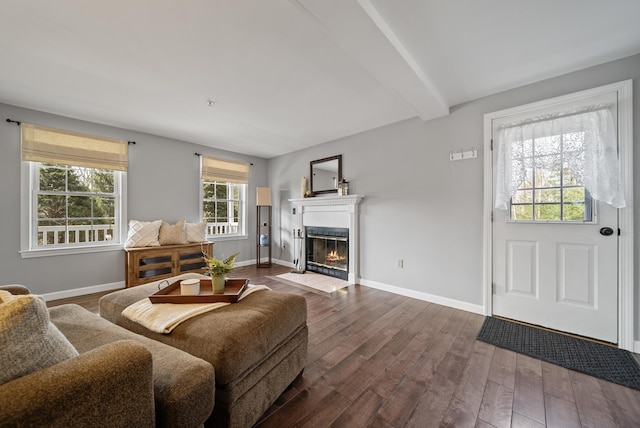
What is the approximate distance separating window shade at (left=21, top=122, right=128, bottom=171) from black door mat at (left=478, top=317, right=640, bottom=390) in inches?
200

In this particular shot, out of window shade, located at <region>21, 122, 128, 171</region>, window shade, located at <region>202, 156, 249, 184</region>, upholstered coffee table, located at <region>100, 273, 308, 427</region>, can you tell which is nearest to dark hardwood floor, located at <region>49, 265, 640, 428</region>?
upholstered coffee table, located at <region>100, 273, 308, 427</region>

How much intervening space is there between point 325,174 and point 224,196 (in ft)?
7.20

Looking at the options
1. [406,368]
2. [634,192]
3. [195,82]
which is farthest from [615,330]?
[195,82]

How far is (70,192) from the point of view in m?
3.29

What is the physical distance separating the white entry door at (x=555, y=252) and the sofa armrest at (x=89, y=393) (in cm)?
312

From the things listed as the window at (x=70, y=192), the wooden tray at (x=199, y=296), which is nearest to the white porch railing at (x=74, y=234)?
the window at (x=70, y=192)

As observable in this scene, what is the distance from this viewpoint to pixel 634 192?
2.01 metres

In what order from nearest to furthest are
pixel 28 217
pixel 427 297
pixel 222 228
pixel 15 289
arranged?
pixel 15 289 → pixel 28 217 → pixel 427 297 → pixel 222 228

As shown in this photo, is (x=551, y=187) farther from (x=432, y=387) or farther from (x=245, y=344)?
(x=245, y=344)

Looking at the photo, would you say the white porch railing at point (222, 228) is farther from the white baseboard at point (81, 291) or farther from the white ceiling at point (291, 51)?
the white ceiling at point (291, 51)

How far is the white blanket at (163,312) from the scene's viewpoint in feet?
4.45

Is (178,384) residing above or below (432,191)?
below

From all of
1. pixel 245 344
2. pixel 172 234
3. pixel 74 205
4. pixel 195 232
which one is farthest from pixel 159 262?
pixel 245 344

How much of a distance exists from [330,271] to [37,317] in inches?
Result: 147
